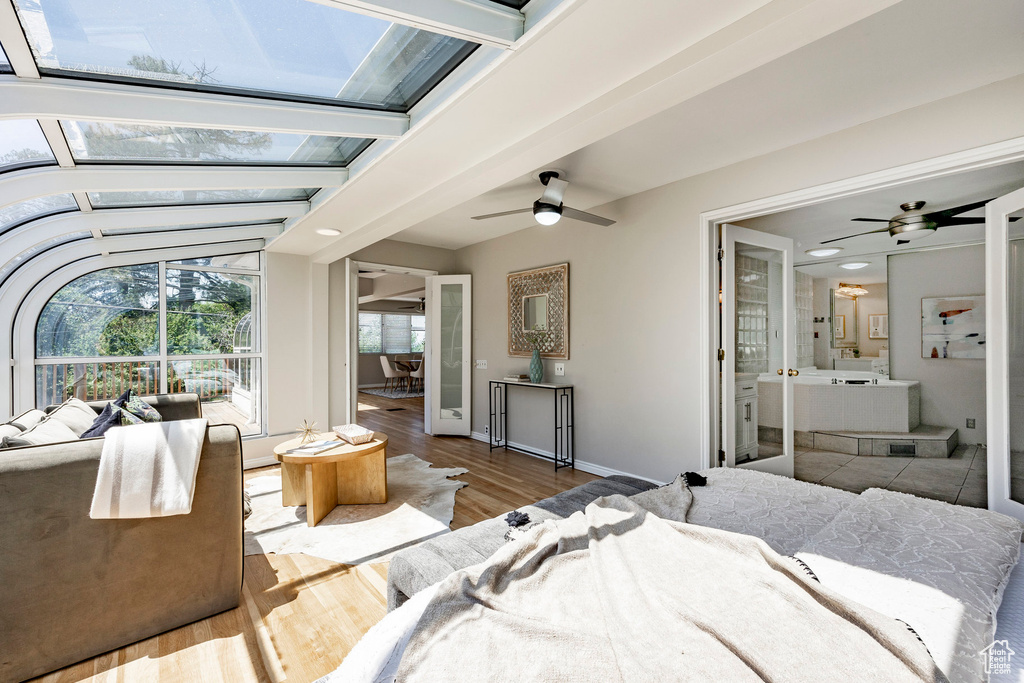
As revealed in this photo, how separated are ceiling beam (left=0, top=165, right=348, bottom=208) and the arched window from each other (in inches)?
82.3

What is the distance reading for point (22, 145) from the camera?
216 cm

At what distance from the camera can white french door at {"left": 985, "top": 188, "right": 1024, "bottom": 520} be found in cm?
242

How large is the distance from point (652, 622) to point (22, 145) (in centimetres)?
334

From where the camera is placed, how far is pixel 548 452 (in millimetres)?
4898

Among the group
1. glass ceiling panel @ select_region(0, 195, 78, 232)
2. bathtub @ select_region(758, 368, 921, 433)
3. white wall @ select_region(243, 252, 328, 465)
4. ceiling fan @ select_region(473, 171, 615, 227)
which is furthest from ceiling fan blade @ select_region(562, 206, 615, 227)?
bathtub @ select_region(758, 368, 921, 433)

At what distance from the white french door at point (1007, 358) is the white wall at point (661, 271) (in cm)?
58

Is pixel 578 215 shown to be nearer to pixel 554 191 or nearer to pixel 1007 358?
pixel 554 191

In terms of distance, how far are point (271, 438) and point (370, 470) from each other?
191 centimetres

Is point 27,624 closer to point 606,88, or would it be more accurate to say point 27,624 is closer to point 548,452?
point 606,88

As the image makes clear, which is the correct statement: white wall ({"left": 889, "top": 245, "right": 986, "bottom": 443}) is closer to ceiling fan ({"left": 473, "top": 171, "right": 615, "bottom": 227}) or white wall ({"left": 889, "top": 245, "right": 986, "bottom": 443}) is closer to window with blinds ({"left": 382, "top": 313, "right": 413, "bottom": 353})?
ceiling fan ({"left": 473, "top": 171, "right": 615, "bottom": 227})

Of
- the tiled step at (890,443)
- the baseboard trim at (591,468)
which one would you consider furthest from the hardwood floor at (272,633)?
the tiled step at (890,443)

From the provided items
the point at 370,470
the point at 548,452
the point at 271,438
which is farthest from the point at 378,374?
the point at 370,470

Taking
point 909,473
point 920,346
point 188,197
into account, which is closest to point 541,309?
point 188,197

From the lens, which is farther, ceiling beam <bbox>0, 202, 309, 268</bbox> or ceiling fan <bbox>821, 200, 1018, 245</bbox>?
ceiling fan <bbox>821, 200, 1018, 245</bbox>
